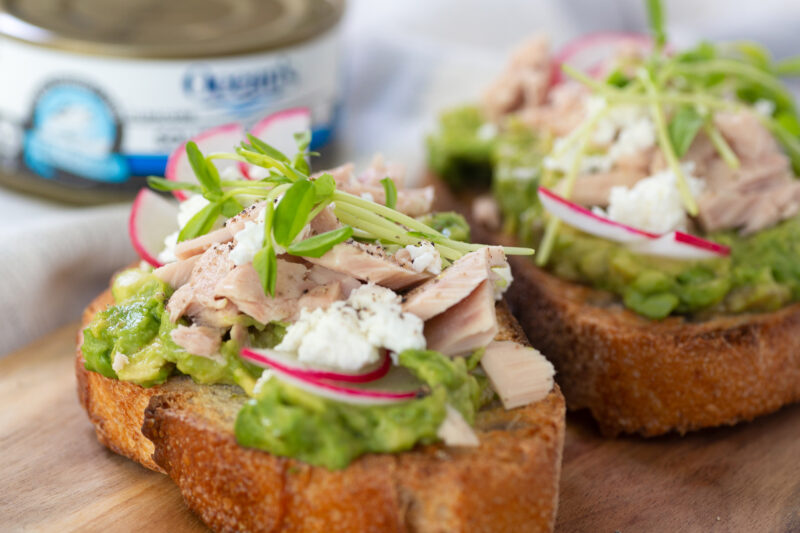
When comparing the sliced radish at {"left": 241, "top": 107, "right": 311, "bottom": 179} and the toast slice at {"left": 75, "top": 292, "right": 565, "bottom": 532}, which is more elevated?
the sliced radish at {"left": 241, "top": 107, "right": 311, "bottom": 179}

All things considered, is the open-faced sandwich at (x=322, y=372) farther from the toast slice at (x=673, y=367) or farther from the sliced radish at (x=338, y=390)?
the toast slice at (x=673, y=367)

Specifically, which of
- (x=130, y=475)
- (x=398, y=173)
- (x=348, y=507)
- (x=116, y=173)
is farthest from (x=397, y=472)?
(x=116, y=173)

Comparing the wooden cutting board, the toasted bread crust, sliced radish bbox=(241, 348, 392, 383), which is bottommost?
the wooden cutting board

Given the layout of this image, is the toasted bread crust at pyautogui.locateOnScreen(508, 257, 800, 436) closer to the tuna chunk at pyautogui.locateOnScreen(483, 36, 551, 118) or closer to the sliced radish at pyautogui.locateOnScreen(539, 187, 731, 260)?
the sliced radish at pyautogui.locateOnScreen(539, 187, 731, 260)

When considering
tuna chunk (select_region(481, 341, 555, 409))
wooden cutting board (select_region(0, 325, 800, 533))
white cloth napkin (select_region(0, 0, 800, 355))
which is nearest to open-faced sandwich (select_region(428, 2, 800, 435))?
wooden cutting board (select_region(0, 325, 800, 533))

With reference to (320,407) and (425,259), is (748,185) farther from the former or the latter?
(320,407)

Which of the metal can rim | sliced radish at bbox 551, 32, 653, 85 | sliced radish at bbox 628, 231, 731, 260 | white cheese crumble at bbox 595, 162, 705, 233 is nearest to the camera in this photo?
sliced radish at bbox 628, 231, 731, 260

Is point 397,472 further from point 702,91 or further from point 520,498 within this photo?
point 702,91
